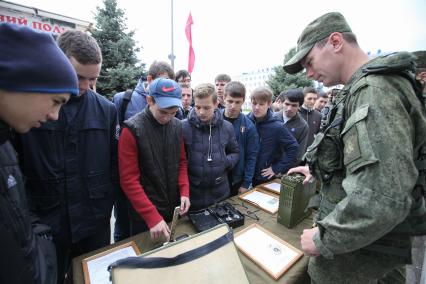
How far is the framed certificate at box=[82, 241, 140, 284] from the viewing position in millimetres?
1059

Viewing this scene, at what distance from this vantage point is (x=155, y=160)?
1.62 metres

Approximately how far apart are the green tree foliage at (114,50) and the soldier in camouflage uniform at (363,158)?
6.96m

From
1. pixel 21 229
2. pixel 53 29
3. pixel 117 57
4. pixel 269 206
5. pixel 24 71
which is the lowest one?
pixel 269 206

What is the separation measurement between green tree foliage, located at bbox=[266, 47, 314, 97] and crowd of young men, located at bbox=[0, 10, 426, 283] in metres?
11.3

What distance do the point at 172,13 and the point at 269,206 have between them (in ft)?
23.1

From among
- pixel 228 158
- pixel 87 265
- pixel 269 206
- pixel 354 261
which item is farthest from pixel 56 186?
pixel 354 261

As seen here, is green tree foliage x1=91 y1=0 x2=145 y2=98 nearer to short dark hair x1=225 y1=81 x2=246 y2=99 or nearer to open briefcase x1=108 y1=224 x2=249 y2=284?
short dark hair x1=225 y1=81 x2=246 y2=99

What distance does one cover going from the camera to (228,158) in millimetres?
2154

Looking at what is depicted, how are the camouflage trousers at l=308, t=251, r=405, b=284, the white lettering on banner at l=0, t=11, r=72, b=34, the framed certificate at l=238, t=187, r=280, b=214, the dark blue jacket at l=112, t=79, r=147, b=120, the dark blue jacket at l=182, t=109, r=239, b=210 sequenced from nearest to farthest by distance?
the camouflage trousers at l=308, t=251, r=405, b=284 → the framed certificate at l=238, t=187, r=280, b=214 → the dark blue jacket at l=182, t=109, r=239, b=210 → the dark blue jacket at l=112, t=79, r=147, b=120 → the white lettering on banner at l=0, t=11, r=72, b=34

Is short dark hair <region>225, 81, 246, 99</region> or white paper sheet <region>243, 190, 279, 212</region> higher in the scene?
short dark hair <region>225, 81, 246, 99</region>

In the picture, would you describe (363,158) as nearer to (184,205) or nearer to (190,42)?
(184,205)

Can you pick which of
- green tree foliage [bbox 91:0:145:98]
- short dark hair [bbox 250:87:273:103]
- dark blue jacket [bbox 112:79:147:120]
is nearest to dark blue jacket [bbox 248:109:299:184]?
short dark hair [bbox 250:87:273:103]

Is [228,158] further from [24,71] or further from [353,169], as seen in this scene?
[24,71]

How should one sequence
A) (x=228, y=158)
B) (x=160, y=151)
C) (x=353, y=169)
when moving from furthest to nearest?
(x=228, y=158) < (x=160, y=151) < (x=353, y=169)
